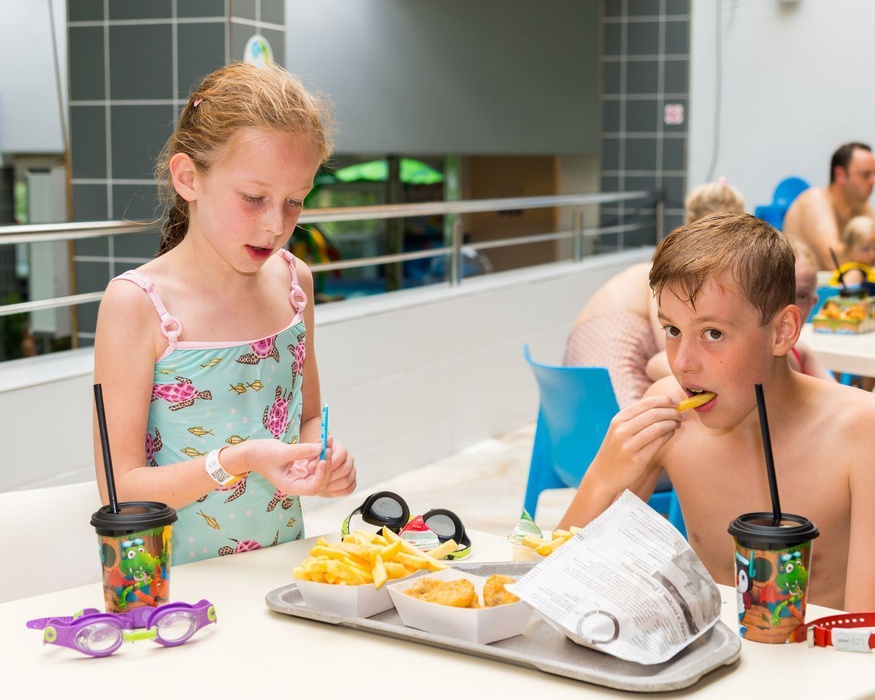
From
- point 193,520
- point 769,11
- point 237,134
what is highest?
point 769,11

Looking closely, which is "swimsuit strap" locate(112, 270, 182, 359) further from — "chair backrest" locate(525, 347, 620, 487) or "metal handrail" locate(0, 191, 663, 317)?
"chair backrest" locate(525, 347, 620, 487)

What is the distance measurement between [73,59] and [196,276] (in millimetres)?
2812

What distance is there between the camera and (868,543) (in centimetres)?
138

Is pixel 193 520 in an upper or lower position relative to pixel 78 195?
lower

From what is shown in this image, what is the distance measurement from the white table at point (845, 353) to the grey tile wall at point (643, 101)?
427 centimetres

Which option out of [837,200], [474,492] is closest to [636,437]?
[474,492]

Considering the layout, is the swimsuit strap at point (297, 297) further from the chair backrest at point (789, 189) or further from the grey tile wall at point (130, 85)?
the chair backrest at point (789, 189)

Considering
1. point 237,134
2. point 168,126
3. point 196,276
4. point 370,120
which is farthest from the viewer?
point 370,120

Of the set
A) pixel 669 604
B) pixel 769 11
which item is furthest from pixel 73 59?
pixel 769 11

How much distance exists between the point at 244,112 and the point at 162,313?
30cm

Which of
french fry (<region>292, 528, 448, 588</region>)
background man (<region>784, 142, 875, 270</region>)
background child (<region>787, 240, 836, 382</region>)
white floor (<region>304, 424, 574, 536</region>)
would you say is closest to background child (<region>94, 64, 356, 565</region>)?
french fry (<region>292, 528, 448, 588</region>)

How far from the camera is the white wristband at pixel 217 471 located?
1409mm

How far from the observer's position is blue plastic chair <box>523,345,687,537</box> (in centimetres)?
260

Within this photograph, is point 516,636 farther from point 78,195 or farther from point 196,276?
point 78,195
